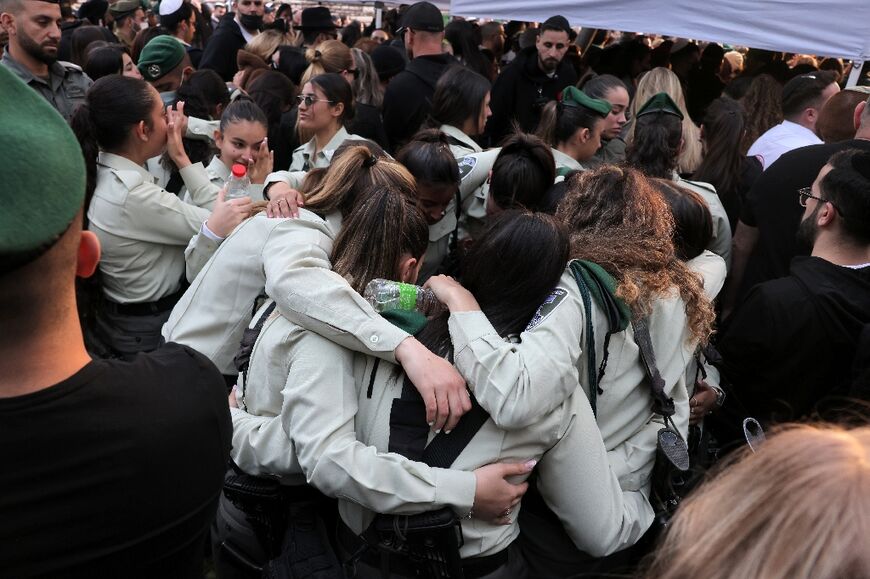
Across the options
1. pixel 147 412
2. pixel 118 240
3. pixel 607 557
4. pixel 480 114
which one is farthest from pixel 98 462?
pixel 480 114

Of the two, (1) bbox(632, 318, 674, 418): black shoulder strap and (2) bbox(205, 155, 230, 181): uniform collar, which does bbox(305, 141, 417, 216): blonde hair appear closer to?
(1) bbox(632, 318, 674, 418): black shoulder strap

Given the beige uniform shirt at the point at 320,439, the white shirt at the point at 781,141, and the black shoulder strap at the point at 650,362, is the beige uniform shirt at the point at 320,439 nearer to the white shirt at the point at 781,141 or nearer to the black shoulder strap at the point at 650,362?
the black shoulder strap at the point at 650,362

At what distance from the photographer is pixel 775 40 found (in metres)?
4.84

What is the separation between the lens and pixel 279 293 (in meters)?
1.97

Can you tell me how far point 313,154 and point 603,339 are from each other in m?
2.73

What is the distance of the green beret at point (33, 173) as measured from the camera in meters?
0.98

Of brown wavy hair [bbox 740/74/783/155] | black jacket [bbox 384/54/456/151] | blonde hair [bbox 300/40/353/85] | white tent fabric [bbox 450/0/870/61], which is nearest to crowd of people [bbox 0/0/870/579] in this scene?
brown wavy hair [bbox 740/74/783/155]

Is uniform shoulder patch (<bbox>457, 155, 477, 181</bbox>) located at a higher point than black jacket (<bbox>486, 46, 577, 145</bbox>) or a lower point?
higher

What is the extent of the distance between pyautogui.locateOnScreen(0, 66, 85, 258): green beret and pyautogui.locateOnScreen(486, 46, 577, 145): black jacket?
5198 mm

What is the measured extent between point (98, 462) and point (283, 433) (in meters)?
0.81

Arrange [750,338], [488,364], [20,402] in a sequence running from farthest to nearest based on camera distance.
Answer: [750,338] < [488,364] < [20,402]

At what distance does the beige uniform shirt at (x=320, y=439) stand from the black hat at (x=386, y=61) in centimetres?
486

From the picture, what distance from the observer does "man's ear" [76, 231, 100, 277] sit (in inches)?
49.4

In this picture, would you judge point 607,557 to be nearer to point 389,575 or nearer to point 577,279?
point 389,575
